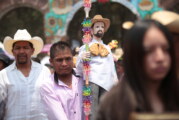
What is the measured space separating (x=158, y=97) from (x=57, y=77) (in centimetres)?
288

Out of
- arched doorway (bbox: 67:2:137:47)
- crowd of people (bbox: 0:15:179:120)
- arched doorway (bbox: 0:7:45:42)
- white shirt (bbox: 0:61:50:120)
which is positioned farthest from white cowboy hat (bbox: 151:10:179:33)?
arched doorway (bbox: 0:7:45:42)

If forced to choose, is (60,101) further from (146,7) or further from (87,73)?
(146,7)

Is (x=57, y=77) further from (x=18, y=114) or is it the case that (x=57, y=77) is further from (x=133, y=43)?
(x=133, y=43)

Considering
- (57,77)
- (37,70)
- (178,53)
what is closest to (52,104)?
(57,77)

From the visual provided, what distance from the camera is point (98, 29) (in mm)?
6512

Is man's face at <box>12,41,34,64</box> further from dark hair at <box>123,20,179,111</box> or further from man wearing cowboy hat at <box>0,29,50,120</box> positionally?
dark hair at <box>123,20,179,111</box>

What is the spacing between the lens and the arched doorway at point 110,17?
1544 cm

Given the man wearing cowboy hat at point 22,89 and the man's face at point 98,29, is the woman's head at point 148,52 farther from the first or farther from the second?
the man's face at point 98,29

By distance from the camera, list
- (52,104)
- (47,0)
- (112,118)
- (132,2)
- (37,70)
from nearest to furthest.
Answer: (112,118) < (52,104) < (37,70) < (132,2) < (47,0)

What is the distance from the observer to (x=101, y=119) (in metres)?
2.18

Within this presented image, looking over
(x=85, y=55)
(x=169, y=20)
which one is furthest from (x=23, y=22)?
(x=169, y=20)

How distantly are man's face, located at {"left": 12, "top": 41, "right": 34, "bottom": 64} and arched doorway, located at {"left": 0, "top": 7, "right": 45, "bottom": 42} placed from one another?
10.9 meters

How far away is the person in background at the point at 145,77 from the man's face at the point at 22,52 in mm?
3224

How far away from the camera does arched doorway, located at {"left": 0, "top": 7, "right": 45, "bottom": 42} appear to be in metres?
16.4
